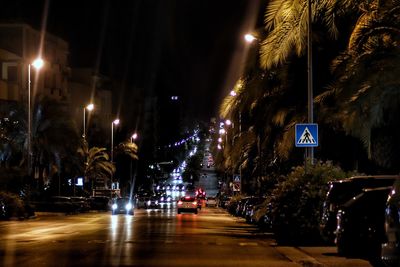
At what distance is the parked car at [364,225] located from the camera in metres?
14.8

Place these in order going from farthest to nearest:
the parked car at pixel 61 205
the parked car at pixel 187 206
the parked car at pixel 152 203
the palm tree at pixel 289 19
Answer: the parked car at pixel 152 203 < the parked car at pixel 187 206 < the parked car at pixel 61 205 < the palm tree at pixel 289 19

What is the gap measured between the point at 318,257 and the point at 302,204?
5.41 meters

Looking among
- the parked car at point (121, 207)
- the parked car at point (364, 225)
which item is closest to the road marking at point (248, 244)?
the parked car at point (364, 225)

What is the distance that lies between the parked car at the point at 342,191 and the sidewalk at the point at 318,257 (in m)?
0.68

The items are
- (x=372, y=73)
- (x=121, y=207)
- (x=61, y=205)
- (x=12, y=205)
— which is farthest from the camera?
(x=121, y=207)

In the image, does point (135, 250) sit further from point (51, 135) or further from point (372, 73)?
point (51, 135)

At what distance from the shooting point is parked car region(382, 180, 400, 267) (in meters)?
10.0

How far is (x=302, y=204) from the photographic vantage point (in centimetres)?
2506

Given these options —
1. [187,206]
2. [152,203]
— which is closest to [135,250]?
[187,206]

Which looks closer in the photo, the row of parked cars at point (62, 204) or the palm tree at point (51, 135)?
the row of parked cars at point (62, 204)

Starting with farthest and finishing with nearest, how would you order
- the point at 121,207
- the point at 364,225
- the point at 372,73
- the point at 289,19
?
the point at 121,207 → the point at 289,19 → the point at 372,73 → the point at 364,225

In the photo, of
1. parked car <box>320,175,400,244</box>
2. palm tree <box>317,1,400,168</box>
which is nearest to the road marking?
palm tree <box>317,1,400,168</box>

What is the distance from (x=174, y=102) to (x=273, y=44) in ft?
456

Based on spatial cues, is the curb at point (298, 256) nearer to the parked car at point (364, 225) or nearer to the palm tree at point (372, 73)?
the parked car at point (364, 225)
